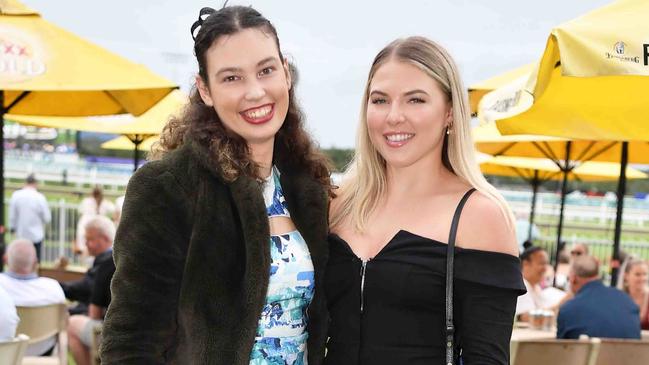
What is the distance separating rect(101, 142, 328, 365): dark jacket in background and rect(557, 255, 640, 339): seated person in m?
4.24

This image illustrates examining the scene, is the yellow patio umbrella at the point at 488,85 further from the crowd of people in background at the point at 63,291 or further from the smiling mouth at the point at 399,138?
the smiling mouth at the point at 399,138

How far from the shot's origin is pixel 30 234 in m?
12.1

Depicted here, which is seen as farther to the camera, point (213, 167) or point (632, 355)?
point (632, 355)

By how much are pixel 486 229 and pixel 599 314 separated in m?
4.01

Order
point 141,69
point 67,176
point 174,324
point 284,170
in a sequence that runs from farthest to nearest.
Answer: point 67,176
point 141,69
point 284,170
point 174,324

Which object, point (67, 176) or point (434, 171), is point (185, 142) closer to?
point (434, 171)

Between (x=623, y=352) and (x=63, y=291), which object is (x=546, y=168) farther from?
(x=63, y=291)

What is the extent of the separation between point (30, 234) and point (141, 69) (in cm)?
677

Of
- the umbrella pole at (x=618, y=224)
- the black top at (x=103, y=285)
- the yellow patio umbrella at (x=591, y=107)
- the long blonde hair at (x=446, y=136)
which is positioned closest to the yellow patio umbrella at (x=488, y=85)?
the umbrella pole at (x=618, y=224)

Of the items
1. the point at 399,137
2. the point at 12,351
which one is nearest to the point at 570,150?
the point at 12,351

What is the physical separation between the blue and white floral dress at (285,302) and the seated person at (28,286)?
12.7 feet

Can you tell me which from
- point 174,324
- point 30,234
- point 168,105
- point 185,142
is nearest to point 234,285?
point 174,324

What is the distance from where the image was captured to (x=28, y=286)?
19.5 feet

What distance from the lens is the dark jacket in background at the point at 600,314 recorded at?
19.2ft
